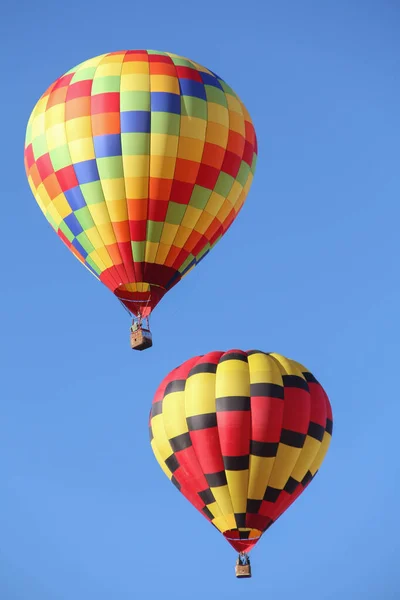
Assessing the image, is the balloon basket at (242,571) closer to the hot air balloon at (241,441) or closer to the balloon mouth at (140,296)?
the hot air balloon at (241,441)

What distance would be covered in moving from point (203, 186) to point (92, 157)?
1.75 meters

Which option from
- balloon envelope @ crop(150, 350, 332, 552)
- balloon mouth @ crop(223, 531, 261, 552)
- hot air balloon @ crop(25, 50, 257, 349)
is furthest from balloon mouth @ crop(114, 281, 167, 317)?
balloon mouth @ crop(223, 531, 261, 552)

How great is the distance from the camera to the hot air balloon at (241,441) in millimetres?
29672

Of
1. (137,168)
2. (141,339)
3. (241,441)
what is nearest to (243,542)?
(241,441)

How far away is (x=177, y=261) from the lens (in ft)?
100

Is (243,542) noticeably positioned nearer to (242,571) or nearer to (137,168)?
(242,571)

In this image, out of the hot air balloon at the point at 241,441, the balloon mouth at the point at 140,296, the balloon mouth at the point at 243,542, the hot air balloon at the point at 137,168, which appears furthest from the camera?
the balloon mouth at the point at 140,296

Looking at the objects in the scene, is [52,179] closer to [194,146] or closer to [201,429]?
[194,146]

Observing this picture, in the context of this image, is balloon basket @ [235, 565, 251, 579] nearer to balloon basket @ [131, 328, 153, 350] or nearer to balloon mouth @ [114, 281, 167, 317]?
balloon basket @ [131, 328, 153, 350]

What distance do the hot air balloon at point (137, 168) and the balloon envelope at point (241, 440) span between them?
1.26m

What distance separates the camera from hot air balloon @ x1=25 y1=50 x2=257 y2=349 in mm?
30062

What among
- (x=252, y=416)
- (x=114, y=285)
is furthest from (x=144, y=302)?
(x=252, y=416)

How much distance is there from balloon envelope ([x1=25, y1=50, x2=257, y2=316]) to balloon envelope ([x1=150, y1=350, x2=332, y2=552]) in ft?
5.54

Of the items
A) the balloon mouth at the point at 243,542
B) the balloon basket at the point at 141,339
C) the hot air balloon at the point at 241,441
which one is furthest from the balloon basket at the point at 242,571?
the balloon basket at the point at 141,339
